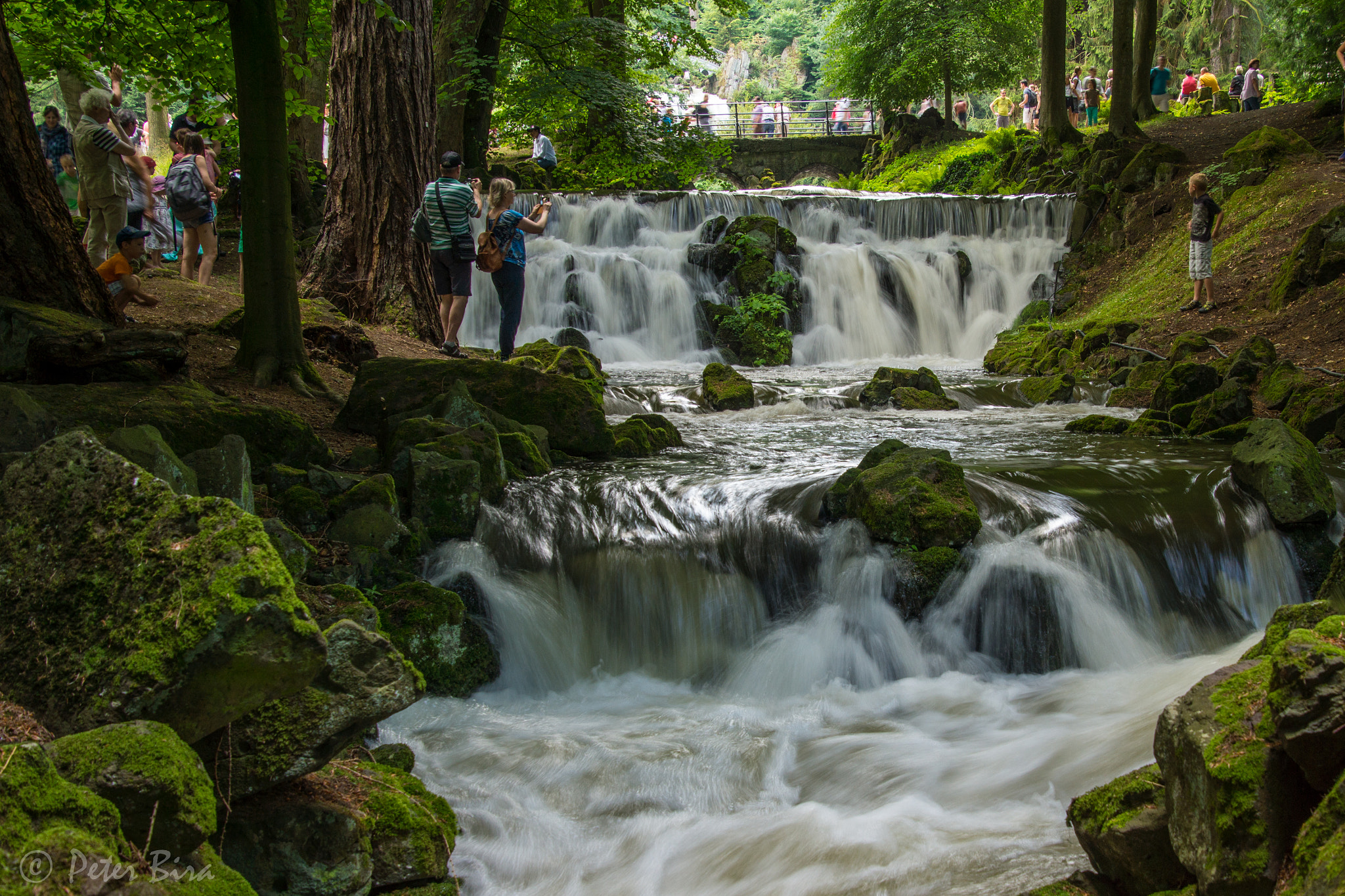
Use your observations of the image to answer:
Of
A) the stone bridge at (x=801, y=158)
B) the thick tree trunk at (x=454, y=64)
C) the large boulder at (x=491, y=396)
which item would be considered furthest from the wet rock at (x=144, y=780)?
the stone bridge at (x=801, y=158)

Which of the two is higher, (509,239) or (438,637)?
(509,239)

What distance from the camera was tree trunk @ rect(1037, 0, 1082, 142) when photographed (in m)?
21.0

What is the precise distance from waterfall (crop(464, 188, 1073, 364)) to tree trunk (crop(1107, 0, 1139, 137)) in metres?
2.19

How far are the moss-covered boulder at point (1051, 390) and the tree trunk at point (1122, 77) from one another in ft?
35.0

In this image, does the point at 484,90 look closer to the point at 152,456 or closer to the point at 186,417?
the point at 186,417

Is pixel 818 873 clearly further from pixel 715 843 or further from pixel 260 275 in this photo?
pixel 260 275

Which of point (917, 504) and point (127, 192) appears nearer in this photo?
point (917, 504)

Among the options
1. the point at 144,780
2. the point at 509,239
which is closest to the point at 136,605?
the point at 144,780

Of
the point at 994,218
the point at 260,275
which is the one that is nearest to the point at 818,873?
the point at 260,275

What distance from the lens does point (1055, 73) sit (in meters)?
21.5

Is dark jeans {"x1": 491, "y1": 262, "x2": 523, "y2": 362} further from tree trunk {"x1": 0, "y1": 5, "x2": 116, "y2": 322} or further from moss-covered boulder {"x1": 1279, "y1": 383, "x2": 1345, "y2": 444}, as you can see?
moss-covered boulder {"x1": 1279, "y1": 383, "x2": 1345, "y2": 444}

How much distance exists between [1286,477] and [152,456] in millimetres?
7018

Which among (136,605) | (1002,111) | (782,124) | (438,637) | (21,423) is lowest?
(438,637)

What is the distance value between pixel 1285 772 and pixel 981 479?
186 inches
